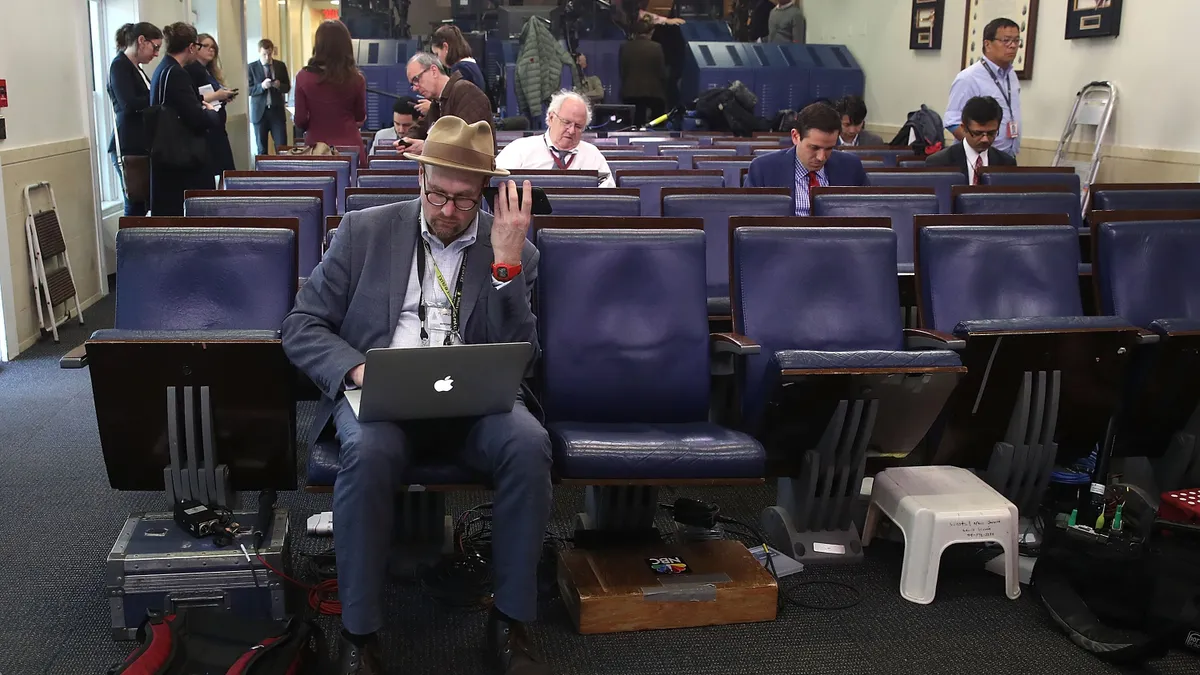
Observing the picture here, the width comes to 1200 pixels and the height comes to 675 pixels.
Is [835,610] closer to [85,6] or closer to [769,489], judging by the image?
[769,489]

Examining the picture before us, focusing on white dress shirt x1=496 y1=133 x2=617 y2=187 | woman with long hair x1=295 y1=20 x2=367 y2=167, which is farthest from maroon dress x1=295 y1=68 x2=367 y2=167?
white dress shirt x1=496 y1=133 x2=617 y2=187

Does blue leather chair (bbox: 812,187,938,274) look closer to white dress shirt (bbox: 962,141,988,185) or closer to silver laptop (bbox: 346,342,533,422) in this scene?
white dress shirt (bbox: 962,141,988,185)

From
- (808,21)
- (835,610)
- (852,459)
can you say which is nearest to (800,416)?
(852,459)

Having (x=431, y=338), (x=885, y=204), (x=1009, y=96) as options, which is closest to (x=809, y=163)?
(x=885, y=204)

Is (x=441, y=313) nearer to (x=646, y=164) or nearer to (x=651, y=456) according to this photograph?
(x=651, y=456)

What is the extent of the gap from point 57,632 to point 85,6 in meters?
4.53

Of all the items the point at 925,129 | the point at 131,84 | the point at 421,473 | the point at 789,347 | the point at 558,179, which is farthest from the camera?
the point at 925,129

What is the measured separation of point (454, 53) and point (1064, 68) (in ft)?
15.1

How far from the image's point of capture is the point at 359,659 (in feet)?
7.40

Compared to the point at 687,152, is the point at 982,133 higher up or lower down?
higher up

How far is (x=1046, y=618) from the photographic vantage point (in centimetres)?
273

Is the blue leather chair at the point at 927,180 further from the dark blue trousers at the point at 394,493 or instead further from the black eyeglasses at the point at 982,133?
the dark blue trousers at the point at 394,493

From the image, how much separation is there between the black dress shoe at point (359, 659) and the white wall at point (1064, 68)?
5.86m

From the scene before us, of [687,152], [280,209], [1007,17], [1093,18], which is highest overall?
[1007,17]
